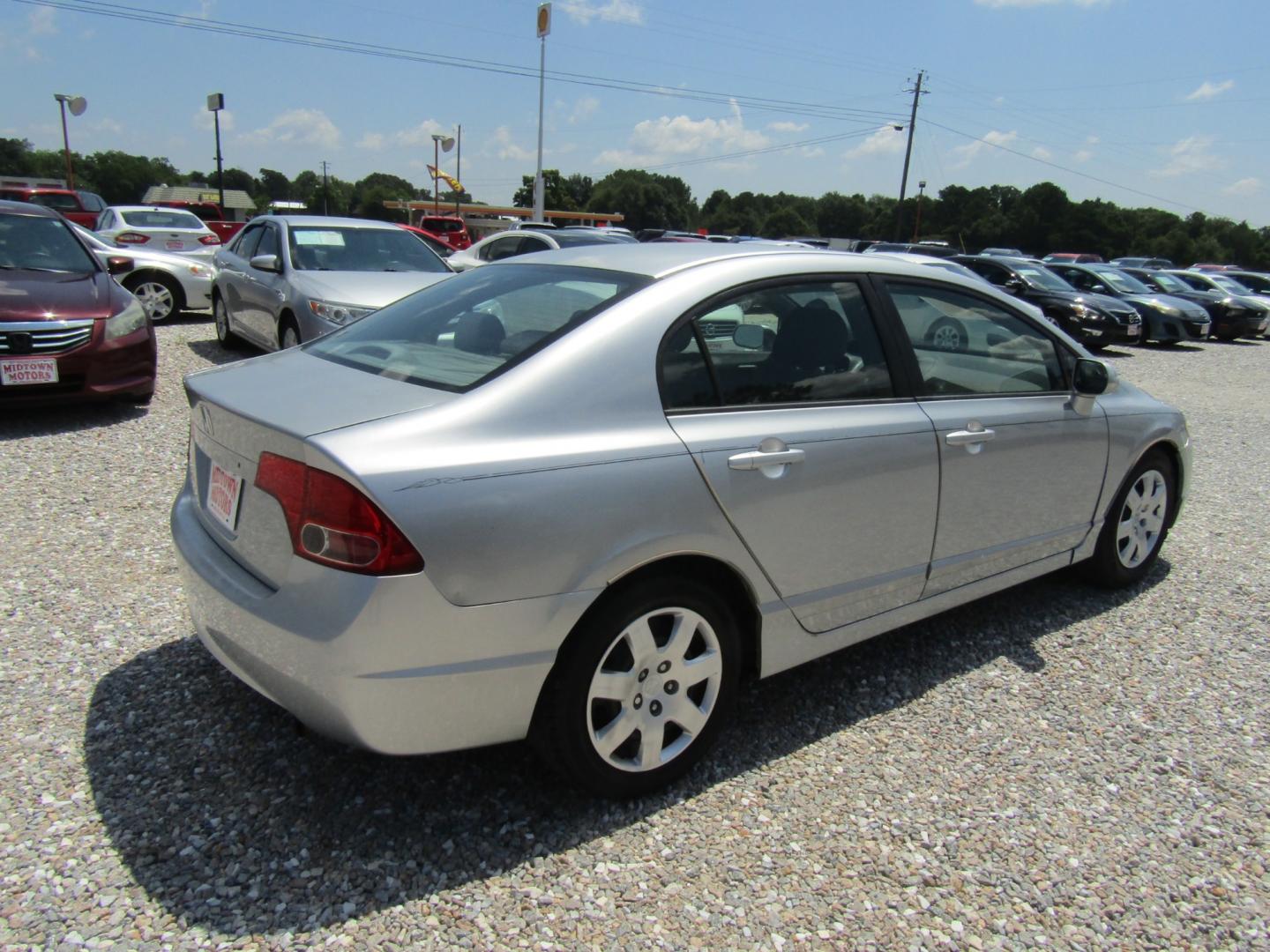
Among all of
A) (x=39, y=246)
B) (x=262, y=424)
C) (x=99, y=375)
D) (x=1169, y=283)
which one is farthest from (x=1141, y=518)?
(x=1169, y=283)

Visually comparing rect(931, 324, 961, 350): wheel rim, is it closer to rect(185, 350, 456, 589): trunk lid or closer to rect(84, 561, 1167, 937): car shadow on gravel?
rect(84, 561, 1167, 937): car shadow on gravel

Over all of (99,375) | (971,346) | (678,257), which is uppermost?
(678,257)

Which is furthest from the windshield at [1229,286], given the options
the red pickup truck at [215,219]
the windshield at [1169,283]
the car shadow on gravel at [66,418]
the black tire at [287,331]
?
the red pickup truck at [215,219]

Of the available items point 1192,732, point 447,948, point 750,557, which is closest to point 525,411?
point 750,557

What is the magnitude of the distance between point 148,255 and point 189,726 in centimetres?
1046

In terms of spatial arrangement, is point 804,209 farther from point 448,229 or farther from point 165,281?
point 165,281

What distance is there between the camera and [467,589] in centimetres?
208

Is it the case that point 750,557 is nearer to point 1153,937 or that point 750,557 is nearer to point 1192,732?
point 1153,937

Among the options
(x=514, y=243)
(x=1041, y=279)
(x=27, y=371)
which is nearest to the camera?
(x=27, y=371)

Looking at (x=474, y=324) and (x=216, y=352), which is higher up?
(x=474, y=324)

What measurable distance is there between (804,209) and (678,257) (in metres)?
A: 123

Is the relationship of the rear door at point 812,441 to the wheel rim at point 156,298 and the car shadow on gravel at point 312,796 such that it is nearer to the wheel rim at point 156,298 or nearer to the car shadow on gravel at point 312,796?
the car shadow on gravel at point 312,796

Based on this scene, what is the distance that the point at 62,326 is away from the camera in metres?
6.11

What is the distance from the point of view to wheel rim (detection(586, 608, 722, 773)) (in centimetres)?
241
